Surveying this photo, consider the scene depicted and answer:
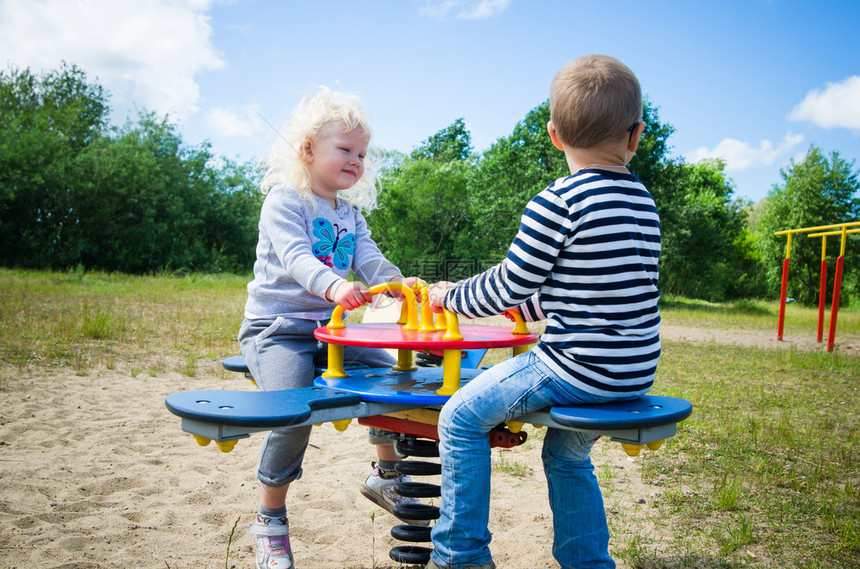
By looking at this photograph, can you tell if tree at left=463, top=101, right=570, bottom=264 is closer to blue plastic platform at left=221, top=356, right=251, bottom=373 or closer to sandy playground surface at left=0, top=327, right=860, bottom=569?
sandy playground surface at left=0, top=327, right=860, bottom=569

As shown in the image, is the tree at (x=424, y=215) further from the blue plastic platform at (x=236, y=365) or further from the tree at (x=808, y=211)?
the blue plastic platform at (x=236, y=365)

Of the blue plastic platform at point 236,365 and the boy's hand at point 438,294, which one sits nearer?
the boy's hand at point 438,294

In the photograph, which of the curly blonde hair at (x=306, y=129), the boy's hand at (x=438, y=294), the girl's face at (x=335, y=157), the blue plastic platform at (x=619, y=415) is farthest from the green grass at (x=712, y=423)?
the curly blonde hair at (x=306, y=129)

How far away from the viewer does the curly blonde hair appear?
8.20 feet

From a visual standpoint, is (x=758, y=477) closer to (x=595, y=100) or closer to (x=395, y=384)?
(x=395, y=384)

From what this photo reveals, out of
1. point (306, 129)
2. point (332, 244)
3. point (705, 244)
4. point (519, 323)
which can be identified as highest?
point (705, 244)

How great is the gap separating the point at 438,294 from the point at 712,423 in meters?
3.45

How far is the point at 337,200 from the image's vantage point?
108 inches

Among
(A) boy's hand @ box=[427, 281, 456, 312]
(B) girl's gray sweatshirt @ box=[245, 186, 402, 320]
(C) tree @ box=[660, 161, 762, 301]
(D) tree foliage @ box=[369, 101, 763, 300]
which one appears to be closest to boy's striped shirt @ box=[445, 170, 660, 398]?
(A) boy's hand @ box=[427, 281, 456, 312]

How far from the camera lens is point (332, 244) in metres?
2.59

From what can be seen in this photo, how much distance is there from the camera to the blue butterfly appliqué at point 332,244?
2531 millimetres

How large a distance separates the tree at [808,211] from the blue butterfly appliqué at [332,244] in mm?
23826

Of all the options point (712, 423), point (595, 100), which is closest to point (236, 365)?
point (595, 100)

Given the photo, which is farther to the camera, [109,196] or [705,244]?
[705,244]
